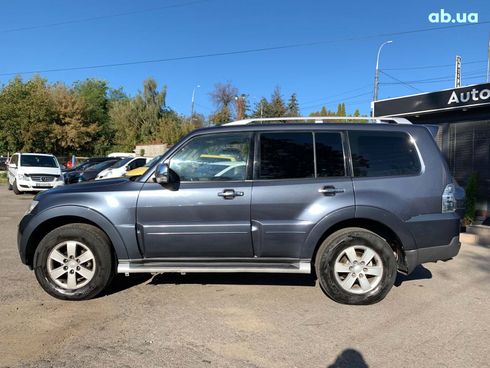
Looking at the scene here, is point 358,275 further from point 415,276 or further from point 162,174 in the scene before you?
point 162,174

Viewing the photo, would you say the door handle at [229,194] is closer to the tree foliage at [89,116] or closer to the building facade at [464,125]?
the building facade at [464,125]

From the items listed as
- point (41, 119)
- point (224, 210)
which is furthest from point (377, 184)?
point (41, 119)

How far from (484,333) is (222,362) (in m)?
2.41

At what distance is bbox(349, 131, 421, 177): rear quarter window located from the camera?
4824 mm

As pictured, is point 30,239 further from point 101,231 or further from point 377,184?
point 377,184

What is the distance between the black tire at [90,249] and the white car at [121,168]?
1339 centimetres

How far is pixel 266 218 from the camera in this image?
468cm

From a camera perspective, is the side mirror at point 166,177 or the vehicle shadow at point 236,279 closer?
the side mirror at point 166,177

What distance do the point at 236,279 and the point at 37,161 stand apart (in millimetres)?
15395

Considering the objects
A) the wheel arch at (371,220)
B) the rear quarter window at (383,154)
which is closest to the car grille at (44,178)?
the wheel arch at (371,220)

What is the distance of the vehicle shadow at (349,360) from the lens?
342cm

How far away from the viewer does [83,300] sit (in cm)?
480

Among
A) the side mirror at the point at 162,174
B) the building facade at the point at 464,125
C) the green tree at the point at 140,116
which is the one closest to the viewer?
the side mirror at the point at 162,174

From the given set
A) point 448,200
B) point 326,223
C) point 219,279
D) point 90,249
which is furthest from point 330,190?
point 90,249
